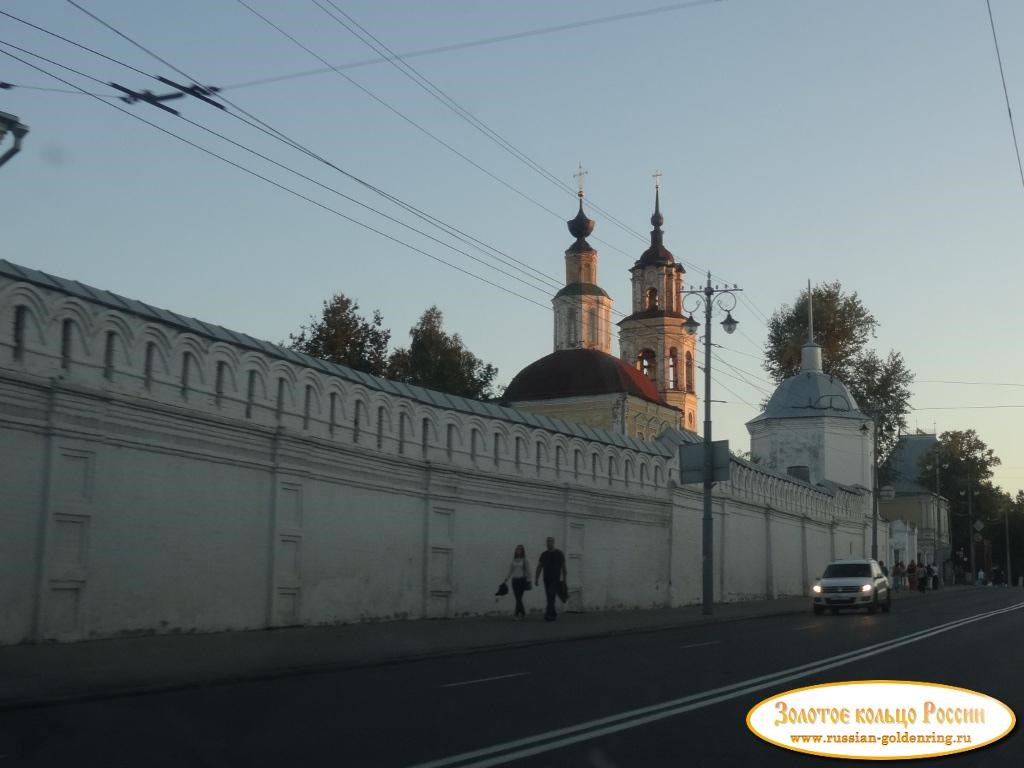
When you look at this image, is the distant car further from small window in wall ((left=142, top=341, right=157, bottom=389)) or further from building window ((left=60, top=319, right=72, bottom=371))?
building window ((left=60, top=319, right=72, bottom=371))

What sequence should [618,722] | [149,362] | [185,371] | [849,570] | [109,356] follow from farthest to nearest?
[849,570], [185,371], [149,362], [109,356], [618,722]

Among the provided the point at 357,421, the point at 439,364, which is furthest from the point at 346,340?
the point at 357,421

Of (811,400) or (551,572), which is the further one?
(811,400)

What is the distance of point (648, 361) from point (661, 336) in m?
2.05

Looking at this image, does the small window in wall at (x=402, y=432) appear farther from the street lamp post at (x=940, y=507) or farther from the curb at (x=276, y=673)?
the street lamp post at (x=940, y=507)

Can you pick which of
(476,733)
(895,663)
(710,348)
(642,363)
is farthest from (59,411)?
(642,363)

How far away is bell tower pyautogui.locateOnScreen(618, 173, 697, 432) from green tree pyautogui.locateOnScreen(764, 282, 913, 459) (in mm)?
8825

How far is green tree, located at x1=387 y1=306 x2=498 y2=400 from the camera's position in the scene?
7050cm

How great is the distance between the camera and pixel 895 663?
16281 mm

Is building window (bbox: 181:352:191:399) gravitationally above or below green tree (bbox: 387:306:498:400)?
below

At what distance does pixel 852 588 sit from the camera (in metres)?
34.6

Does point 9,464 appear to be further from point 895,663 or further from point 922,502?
point 922,502

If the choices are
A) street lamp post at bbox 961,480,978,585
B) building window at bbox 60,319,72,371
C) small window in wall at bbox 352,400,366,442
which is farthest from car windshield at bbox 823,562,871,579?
street lamp post at bbox 961,480,978,585

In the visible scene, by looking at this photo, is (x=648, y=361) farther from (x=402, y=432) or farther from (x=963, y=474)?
(x=402, y=432)
